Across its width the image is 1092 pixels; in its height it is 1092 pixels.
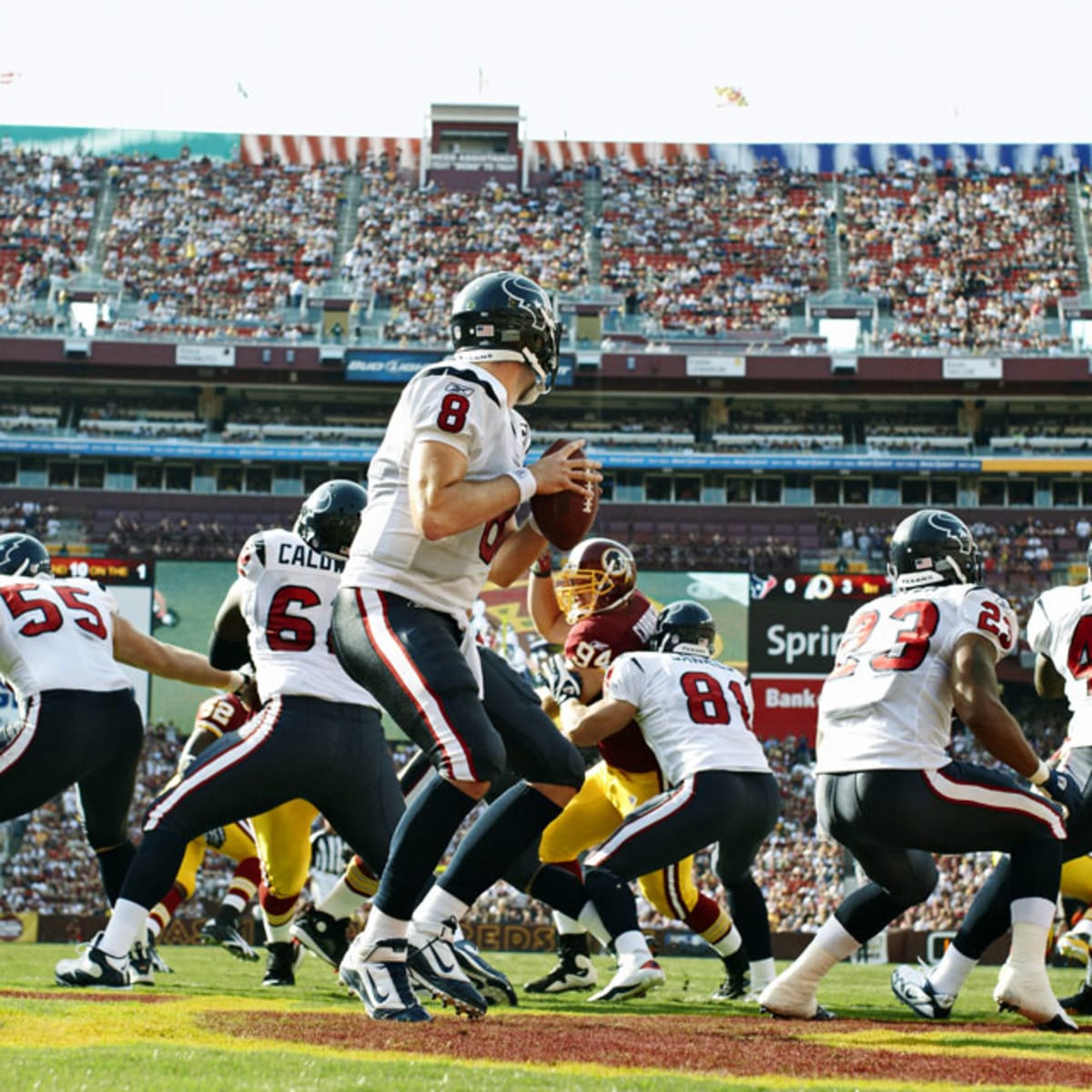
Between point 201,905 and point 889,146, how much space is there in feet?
112

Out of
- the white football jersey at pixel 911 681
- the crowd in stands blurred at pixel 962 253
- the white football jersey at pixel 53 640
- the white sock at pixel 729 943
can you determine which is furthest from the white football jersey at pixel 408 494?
the crowd in stands blurred at pixel 962 253

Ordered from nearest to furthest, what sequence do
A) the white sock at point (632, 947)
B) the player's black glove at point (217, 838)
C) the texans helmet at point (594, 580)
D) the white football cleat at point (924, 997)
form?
the white football cleat at point (924, 997) < the white sock at point (632, 947) < the texans helmet at point (594, 580) < the player's black glove at point (217, 838)

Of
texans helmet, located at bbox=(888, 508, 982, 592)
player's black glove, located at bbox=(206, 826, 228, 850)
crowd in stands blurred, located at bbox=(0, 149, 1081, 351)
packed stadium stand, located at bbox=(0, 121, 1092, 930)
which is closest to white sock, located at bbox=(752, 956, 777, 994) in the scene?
texans helmet, located at bbox=(888, 508, 982, 592)

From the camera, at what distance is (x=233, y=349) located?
129 ft

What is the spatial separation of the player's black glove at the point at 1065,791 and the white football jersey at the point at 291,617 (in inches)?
122

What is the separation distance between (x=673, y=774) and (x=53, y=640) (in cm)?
305

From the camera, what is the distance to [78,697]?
732 cm

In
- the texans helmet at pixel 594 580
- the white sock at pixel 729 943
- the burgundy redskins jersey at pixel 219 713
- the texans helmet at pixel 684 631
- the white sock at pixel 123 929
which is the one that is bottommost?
the white sock at pixel 729 943

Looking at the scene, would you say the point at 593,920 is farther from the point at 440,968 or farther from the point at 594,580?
the point at 440,968

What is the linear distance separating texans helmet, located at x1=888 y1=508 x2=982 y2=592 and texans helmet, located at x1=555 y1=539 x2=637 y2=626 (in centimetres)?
202

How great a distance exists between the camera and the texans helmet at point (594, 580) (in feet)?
27.2

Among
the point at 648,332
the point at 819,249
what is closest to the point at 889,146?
the point at 819,249

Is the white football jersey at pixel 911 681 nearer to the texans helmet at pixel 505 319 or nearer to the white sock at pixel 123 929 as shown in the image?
the texans helmet at pixel 505 319

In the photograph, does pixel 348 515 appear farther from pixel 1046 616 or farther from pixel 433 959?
pixel 1046 616
